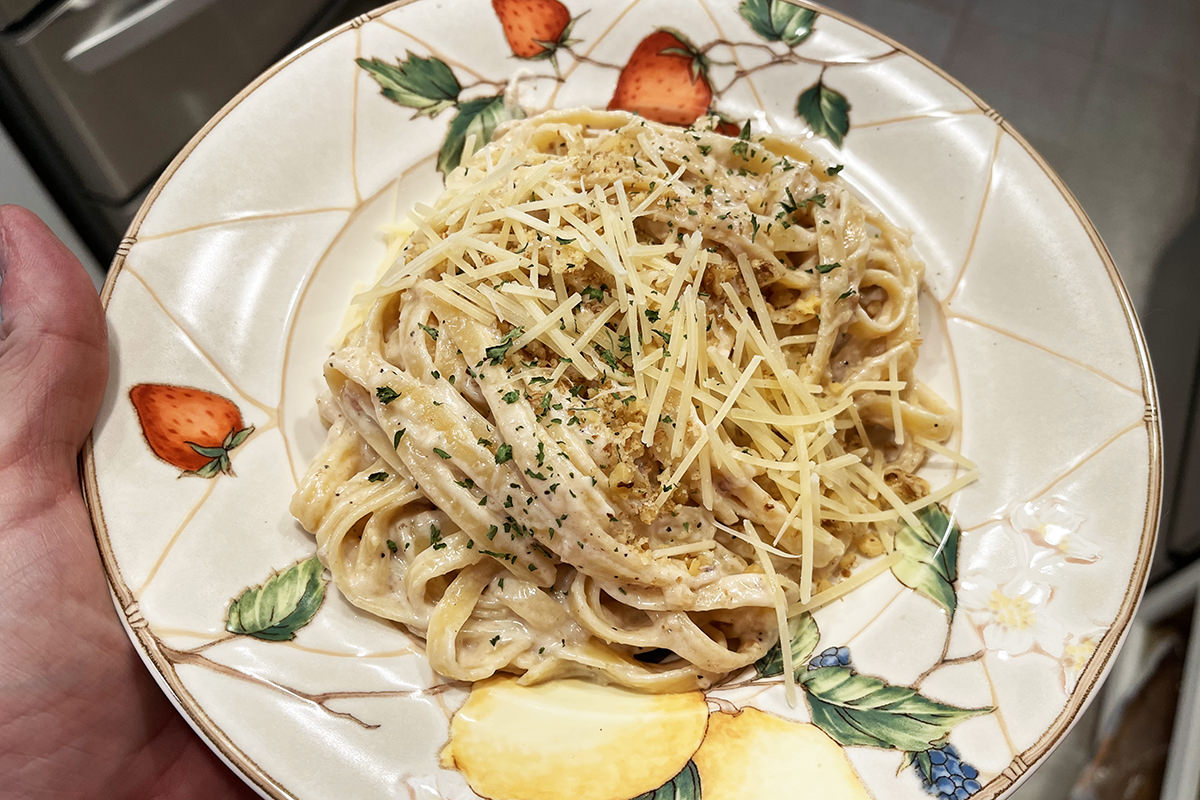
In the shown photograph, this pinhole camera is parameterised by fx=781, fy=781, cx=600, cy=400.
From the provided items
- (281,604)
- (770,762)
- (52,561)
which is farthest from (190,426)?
(770,762)

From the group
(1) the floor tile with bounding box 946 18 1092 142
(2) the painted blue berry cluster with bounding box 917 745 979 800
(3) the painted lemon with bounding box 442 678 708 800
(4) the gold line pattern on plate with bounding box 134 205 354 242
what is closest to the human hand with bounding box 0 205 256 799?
(4) the gold line pattern on plate with bounding box 134 205 354 242

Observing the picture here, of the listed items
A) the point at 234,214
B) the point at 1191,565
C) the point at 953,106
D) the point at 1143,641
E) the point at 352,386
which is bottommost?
the point at 1143,641

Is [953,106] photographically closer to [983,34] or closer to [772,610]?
[772,610]

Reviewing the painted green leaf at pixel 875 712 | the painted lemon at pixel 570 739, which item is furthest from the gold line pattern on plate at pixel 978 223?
the painted lemon at pixel 570 739

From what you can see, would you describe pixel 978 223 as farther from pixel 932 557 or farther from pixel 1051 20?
pixel 1051 20

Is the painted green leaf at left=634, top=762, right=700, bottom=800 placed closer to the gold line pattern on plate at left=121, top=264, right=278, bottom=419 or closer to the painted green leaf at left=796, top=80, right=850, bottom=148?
the gold line pattern on plate at left=121, top=264, right=278, bottom=419

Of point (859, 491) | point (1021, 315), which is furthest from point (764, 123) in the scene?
point (859, 491)
